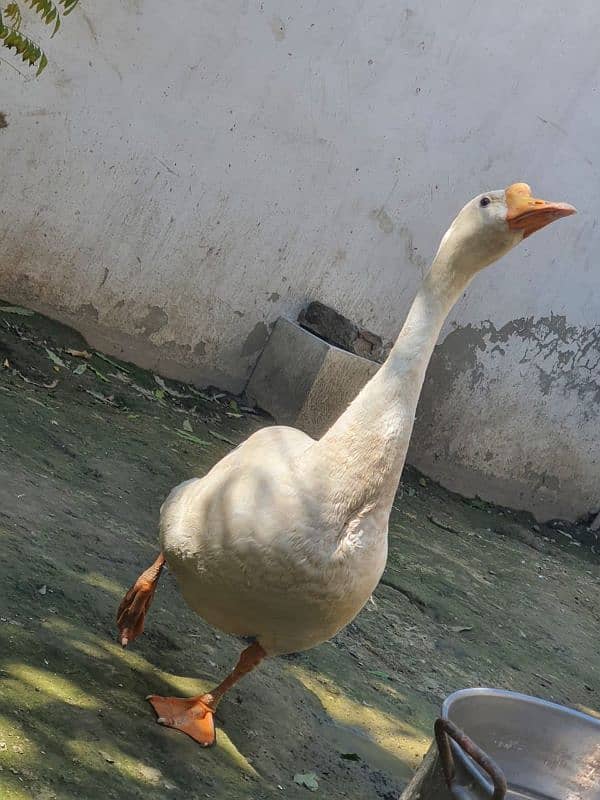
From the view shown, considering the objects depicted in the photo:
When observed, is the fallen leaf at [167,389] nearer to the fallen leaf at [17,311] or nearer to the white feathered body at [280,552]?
the fallen leaf at [17,311]

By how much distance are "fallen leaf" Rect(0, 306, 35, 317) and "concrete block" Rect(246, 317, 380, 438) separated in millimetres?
1472

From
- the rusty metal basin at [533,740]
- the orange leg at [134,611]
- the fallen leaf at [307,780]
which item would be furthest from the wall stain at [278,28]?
the rusty metal basin at [533,740]

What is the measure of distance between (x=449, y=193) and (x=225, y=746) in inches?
172

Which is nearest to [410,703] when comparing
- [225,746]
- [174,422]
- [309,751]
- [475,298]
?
[309,751]

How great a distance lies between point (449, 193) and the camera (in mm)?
6750

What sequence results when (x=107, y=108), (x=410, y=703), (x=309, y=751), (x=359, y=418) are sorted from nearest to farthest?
(x=359, y=418), (x=309, y=751), (x=410, y=703), (x=107, y=108)

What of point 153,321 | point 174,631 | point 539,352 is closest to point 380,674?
point 174,631

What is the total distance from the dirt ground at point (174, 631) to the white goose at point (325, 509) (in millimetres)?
248

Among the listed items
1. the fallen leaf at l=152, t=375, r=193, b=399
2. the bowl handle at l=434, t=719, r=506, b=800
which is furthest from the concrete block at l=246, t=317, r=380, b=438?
the bowl handle at l=434, t=719, r=506, b=800

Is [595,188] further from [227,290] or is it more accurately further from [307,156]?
[227,290]

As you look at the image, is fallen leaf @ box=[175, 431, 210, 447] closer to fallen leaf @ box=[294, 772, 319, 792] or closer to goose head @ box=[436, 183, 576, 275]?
fallen leaf @ box=[294, 772, 319, 792]

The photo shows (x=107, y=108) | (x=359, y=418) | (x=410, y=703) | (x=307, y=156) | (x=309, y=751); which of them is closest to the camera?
(x=359, y=418)

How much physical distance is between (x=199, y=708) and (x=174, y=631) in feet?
1.77

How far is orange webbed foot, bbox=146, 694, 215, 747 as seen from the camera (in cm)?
317
